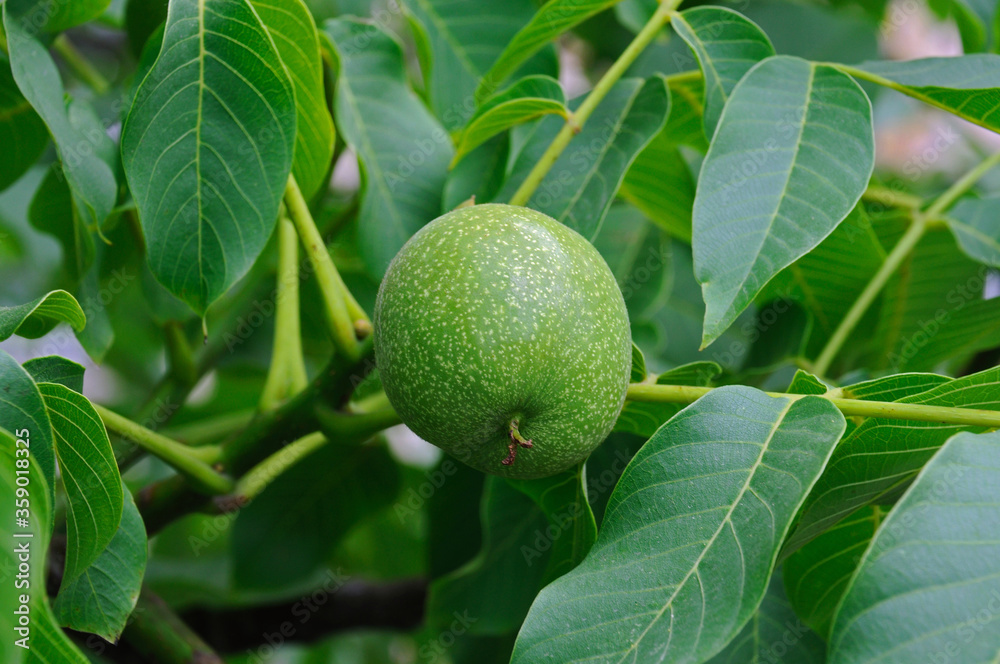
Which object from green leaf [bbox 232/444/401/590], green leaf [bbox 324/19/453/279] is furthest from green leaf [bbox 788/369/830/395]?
green leaf [bbox 232/444/401/590]

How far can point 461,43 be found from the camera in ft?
4.41

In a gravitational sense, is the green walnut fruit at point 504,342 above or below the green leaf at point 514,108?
below

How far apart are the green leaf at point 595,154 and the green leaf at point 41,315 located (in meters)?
0.51

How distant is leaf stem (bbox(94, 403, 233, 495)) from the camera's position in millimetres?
893

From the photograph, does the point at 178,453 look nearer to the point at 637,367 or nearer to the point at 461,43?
the point at 637,367

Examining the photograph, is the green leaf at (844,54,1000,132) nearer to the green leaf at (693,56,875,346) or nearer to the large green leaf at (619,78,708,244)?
the green leaf at (693,56,875,346)

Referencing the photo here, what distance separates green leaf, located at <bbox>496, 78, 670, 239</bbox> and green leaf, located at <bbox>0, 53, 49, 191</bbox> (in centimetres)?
64

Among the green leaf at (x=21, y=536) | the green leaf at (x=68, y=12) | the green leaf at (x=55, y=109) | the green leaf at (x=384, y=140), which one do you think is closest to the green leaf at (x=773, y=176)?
the green leaf at (x=384, y=140)

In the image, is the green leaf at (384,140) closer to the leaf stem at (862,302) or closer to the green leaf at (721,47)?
the green leaf at (721,47)

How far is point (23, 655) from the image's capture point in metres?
0.54

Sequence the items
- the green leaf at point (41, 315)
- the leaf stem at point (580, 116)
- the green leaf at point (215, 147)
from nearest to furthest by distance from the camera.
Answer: the green leaf at point (41, 315) → the green leaf at point (215, 147) → the leaf stem at point (580, 116)

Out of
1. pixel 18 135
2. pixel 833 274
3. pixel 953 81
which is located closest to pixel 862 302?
pixel 833 274

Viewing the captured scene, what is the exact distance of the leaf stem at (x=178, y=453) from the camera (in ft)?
2.93

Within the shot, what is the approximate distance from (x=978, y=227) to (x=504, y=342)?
Answer: 0.96 m
